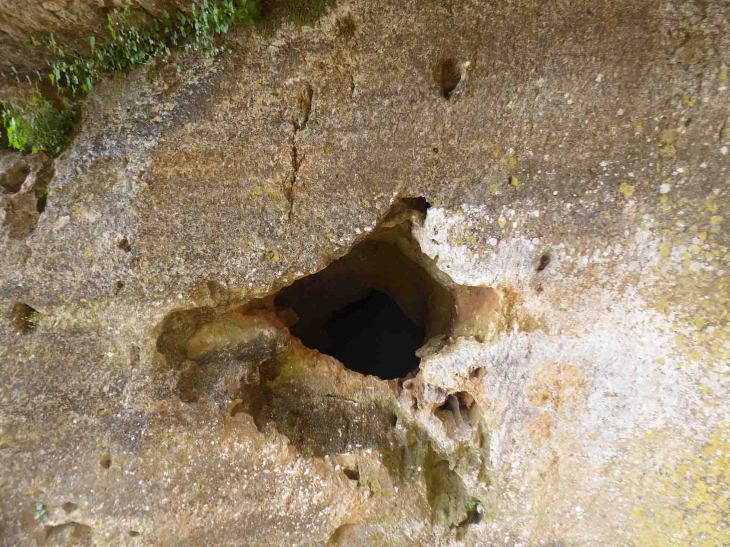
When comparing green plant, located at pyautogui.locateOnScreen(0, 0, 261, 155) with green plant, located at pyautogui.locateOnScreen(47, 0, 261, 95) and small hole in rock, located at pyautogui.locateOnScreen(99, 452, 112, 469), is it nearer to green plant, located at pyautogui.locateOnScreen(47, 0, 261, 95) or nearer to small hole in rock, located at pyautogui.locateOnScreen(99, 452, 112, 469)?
green plant, located at pyautogui.locateOnScreen(47, 0, 261, 95)

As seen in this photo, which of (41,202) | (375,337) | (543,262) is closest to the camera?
(543,262)

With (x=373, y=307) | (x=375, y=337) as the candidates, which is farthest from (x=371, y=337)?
(x=373, y=307)

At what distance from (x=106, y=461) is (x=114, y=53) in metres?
2.26

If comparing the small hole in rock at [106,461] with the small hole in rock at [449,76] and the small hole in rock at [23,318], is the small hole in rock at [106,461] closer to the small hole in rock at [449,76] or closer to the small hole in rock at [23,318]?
the small hole in rock at [23,318]

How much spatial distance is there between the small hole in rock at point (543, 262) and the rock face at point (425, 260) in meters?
0.01

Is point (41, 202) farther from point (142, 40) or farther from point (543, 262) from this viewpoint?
point (543, 262)

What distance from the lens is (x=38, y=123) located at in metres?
2.27

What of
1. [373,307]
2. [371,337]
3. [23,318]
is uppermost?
[373,307]

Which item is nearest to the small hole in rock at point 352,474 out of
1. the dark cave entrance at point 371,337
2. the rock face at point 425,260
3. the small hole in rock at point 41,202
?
the rock face at point 425,260

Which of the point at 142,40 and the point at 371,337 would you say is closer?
the point at 142,40

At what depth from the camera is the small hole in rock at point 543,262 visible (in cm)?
191

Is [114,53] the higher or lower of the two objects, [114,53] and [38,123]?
the higher

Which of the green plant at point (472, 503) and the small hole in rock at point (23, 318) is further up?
the green plant at point (472, 503)

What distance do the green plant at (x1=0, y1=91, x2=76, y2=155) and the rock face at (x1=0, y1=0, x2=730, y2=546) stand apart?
104 millimetres
